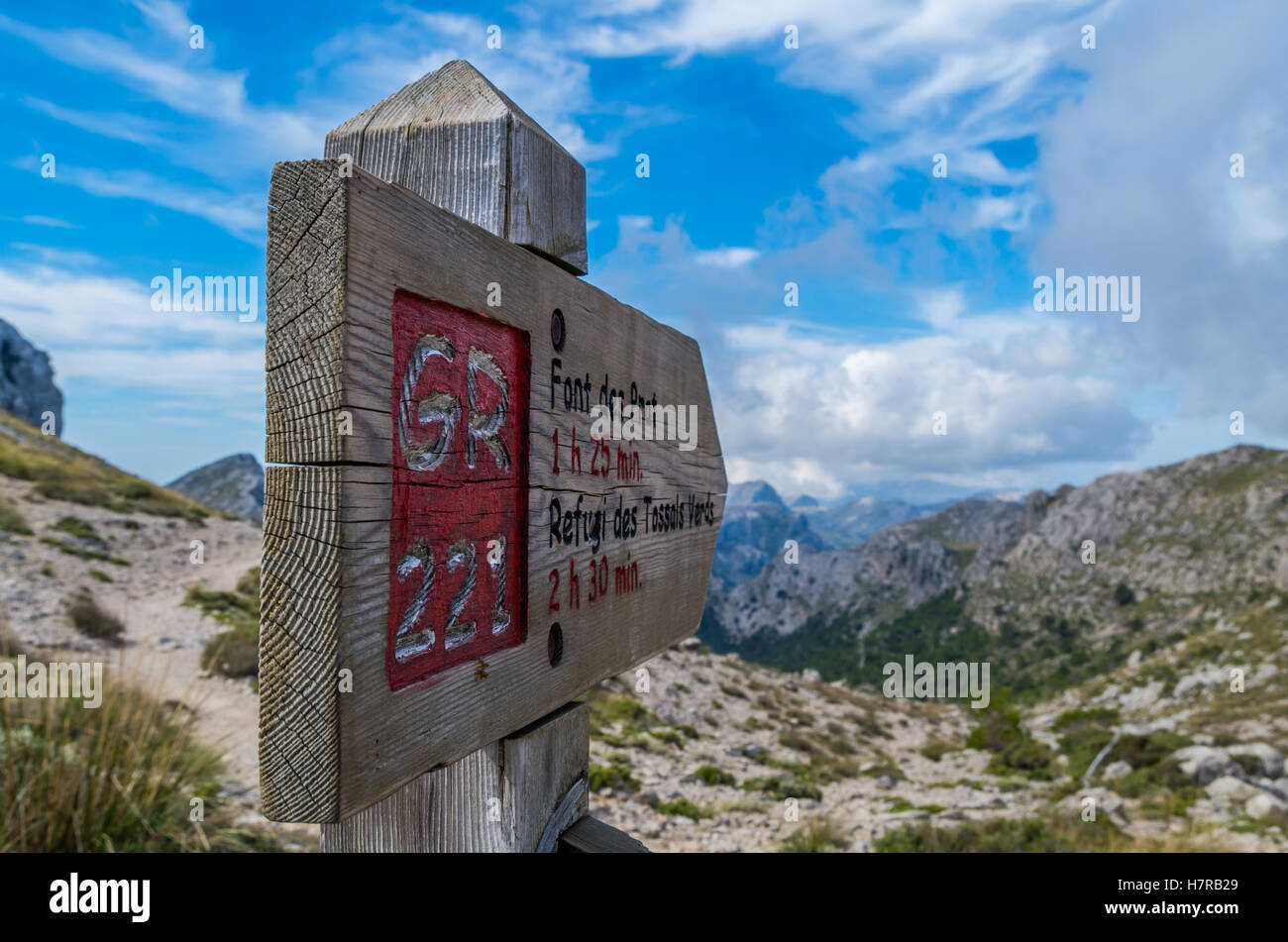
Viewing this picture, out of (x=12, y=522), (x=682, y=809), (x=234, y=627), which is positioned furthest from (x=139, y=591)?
(x=682, y=809)

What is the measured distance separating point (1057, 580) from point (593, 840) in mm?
50434

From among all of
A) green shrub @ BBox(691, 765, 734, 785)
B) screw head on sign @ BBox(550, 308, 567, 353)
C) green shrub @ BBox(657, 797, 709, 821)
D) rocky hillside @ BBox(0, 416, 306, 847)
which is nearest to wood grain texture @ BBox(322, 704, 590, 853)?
screw head on sign @ BBox(550, 308, 567, 353)

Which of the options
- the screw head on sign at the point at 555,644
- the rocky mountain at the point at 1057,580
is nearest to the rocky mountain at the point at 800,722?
the screw head on sign at the point at 555,644

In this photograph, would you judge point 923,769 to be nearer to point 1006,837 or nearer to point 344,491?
point 1006,837

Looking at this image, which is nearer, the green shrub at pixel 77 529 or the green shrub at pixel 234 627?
the green shrub at pixel 234 627

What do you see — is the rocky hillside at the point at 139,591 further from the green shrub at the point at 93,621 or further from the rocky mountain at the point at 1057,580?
the rocky mountain at the point at 1057,580

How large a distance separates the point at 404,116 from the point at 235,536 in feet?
87.0

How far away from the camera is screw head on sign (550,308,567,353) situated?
4.49ft

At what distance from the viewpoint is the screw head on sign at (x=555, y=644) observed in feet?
4.48

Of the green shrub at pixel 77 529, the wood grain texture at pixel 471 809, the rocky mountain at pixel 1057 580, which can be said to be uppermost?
the wood grain texture at pixel 471 809

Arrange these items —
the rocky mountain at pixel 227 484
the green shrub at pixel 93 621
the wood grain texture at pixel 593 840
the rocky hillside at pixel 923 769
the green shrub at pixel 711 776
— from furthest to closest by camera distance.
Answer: the rocky mountain at pixel 227 484, the green shrub at pixel 93 621, the green shrub at pixel 711 776, the rocky hillside at pixel 923 769, the wood grain texture at pixel 593 840

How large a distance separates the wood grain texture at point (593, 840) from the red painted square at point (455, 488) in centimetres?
63

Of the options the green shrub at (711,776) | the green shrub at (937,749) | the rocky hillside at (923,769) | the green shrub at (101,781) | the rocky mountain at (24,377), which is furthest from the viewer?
the rocky mountain at (24,377)

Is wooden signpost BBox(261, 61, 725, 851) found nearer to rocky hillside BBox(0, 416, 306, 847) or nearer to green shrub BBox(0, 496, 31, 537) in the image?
rocky hillside BBox(0, 416, 306, 847)
